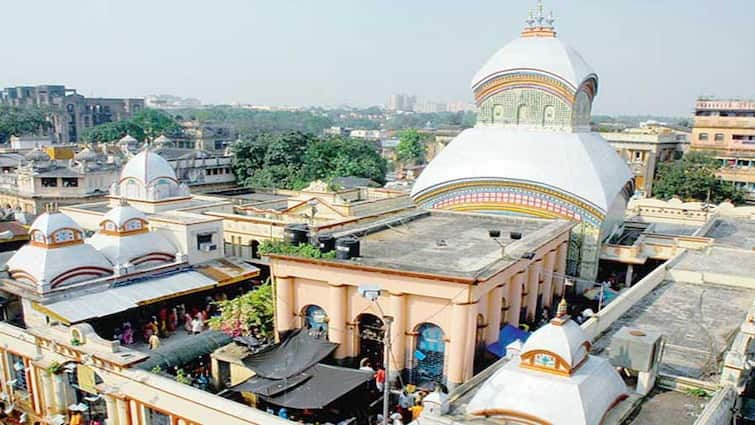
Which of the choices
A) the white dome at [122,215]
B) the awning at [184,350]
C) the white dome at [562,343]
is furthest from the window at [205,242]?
the white dome at [562,343]

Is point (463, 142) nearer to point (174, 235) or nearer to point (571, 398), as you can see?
point (174, 235)

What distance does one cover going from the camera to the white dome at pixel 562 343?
8984 millimetres

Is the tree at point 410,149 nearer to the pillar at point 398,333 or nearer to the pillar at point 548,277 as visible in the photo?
the pillar at point 548,277

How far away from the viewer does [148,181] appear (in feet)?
86.7

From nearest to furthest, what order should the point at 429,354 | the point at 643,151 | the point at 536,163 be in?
the point at 429,354 < the point at 536,163 < the point at 643,151

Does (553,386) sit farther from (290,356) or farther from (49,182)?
(49,182)

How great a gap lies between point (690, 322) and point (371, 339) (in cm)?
846

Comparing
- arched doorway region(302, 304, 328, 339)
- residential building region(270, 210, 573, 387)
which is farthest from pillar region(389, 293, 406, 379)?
arched doorway region(302, 304, 328, 339)

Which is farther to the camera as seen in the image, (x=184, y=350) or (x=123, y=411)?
(x=184, y=350)

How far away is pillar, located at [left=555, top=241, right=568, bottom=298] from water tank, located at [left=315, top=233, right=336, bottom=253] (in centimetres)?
942

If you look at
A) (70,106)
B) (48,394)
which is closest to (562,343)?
(48,394)

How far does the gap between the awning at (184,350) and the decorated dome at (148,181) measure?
39.4 ft

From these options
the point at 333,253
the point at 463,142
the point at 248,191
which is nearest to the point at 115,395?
the point at 333,253

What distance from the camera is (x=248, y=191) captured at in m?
46.7
